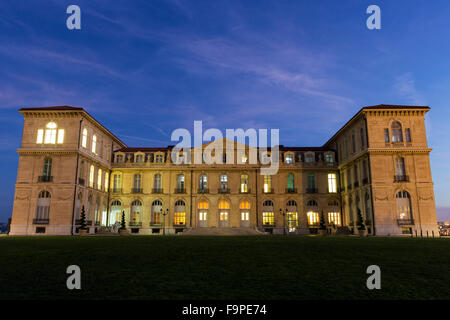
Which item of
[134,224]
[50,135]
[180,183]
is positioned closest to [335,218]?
[180,183]

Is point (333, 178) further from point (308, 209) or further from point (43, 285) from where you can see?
point (43, 285)

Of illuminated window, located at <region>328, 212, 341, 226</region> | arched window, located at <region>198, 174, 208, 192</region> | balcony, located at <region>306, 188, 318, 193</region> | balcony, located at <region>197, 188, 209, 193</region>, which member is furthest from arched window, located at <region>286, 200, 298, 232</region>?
arched window, located at <region>198, 174, 208, 192</region>

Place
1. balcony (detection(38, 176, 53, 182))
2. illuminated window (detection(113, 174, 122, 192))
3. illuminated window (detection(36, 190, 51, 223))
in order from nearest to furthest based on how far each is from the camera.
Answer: illuminated window (detection(36, 190, 51, 223))
balcony (detection(38, 176, 53, 182))
illuminated window (detection(113, 174, 122, 192))

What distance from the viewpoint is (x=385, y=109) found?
3650 centimetres

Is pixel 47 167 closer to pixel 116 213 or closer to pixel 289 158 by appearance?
pixel 116 213

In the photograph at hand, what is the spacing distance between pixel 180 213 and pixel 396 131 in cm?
2949

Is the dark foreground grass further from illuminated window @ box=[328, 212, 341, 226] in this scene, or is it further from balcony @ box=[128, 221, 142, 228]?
balcony @ box=[128, 221, 142, 228]

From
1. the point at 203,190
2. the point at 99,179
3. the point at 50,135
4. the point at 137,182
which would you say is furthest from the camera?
the point at 137,182

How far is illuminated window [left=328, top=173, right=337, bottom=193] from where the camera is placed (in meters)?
47.3

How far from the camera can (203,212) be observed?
47531mm

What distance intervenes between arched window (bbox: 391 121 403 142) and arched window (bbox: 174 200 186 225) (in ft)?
93.0

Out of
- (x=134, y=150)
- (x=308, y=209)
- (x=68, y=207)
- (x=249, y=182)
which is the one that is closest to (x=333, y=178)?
(x=308, y=209)

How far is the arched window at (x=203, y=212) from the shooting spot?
155ft
